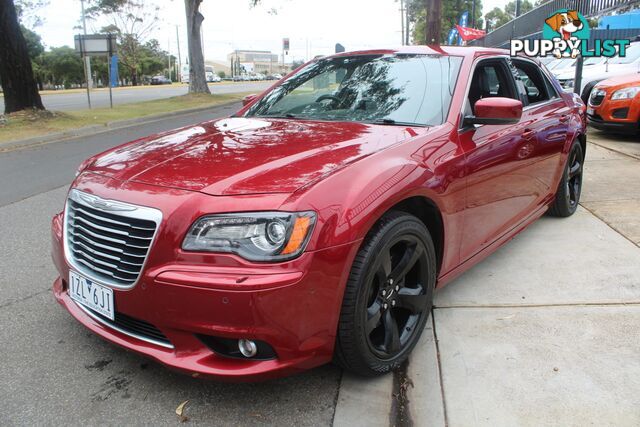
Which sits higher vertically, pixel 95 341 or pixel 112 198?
pixel 112 198

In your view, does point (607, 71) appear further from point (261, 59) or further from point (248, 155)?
point (261, 59)

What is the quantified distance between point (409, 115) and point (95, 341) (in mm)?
2137

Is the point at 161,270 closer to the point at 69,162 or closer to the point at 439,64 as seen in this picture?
the point at 439,64

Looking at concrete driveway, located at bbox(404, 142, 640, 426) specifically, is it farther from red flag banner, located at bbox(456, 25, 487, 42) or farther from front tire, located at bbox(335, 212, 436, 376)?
red flag banner, located at bbox(456, 25, 487, 42)

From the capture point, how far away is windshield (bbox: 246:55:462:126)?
3146mm

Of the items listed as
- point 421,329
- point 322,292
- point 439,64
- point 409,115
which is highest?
point 439,64

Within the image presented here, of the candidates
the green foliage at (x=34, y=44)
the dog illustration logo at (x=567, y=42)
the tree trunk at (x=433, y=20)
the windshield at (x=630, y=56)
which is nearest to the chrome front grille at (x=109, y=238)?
the dog illustration logo at (x=567, y=42)

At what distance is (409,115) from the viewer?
310 cm

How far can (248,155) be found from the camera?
2.56m

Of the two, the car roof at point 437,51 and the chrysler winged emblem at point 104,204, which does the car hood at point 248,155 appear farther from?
the car roof at point 437,51

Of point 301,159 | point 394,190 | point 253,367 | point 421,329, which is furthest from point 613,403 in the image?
point 301,159

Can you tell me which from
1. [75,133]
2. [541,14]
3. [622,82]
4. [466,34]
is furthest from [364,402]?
[466,34]

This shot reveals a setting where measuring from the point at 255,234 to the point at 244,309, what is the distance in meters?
0.29

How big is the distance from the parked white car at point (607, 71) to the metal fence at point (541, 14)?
213cm
